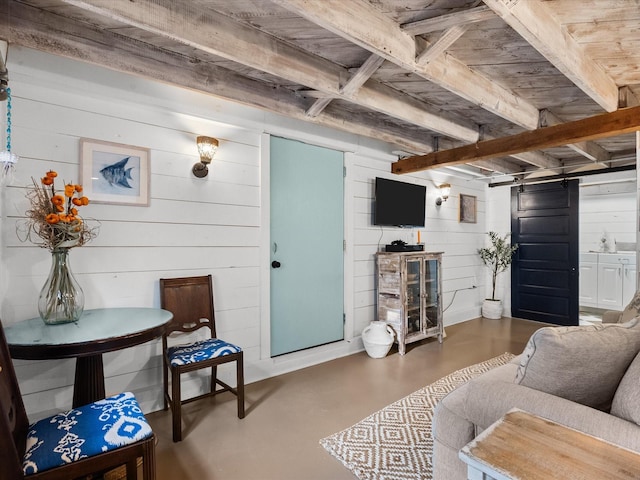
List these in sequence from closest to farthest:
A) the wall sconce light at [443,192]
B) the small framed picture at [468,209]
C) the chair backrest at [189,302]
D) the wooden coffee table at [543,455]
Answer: the wooden coffee table at [543,455], the chair backrest at [189,302], the wall sconce light at [443,192], the small framed picture at [468,209]

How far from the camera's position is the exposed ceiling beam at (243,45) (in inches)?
61.6

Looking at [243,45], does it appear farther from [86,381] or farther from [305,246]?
[86,381]

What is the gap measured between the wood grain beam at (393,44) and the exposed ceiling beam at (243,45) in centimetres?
8

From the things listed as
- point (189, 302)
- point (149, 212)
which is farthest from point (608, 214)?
point (149, 212)

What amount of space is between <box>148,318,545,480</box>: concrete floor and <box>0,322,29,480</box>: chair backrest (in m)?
0.79

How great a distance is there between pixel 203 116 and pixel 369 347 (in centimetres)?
270

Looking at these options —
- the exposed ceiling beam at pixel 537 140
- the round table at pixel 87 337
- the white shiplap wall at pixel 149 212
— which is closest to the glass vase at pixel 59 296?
the round table at pixel 87 337

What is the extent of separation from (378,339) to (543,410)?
249cm

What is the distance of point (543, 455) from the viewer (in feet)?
2.86

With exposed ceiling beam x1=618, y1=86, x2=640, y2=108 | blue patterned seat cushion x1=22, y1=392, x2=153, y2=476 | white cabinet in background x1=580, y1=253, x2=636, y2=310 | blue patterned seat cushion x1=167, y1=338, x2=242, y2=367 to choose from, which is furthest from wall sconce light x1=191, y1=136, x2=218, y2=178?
white cabinet in background x1=580, y1=253, x2=636, y2=310

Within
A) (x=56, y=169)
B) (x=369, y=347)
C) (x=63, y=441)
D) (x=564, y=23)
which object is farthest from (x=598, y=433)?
(x=56, y=169)

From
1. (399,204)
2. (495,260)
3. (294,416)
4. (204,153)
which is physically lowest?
(294,416)

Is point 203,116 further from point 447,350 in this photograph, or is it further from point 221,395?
point 447,350

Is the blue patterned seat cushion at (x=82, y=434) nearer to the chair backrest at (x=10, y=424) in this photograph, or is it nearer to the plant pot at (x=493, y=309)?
the chair backrest at (x=10, y=424)
